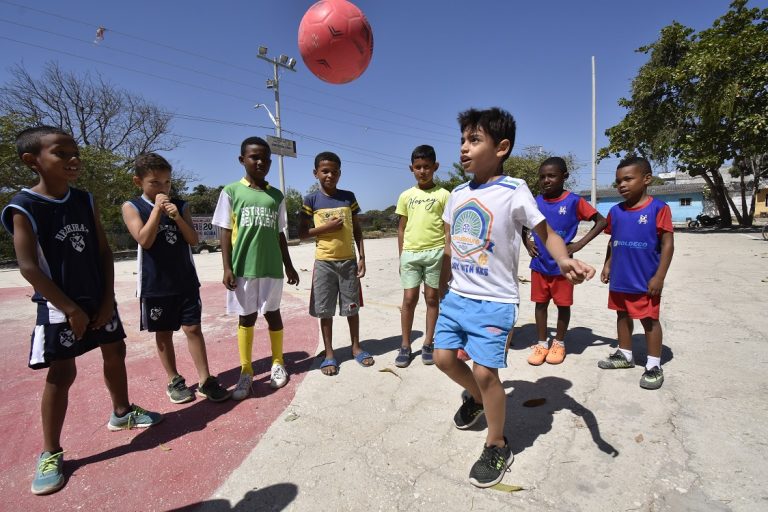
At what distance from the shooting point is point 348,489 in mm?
2166

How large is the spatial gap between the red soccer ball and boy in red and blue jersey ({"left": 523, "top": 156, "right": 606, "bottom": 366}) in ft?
7.95

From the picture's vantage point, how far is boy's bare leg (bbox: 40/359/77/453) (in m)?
2.42

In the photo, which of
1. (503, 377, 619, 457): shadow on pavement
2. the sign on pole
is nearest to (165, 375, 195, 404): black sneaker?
(503, 377, 619, 457): shadow on pavement

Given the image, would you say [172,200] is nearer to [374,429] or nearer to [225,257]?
[225,257]

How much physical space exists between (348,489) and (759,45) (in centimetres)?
2163

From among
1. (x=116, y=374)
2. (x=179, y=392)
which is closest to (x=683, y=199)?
(x=179, y=392)

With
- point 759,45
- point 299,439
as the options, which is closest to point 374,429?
point 299,439

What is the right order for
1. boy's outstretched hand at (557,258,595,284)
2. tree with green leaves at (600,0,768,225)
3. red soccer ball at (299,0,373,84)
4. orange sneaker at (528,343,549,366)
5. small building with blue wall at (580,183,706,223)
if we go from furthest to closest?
small building with blue wall at (580,183,706,223), tree with green leaves at (600,0,768,225), red soccer ball at (299,0,373,84), orange sneaker at (528,343,549,366), boy's outstretched hand at (557,258,595,284)

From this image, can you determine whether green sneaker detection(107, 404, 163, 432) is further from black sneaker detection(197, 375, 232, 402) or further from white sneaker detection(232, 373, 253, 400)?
white sneaker detection(232, 373, 253, 400)

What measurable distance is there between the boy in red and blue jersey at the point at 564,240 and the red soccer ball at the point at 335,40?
2.42 m

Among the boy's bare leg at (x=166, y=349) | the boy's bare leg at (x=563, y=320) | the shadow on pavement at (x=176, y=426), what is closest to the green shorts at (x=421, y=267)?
the boy's bare leg at (x=563, y=320)

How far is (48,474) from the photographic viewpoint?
2305 mm

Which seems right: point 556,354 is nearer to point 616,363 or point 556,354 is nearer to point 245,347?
point 616,363

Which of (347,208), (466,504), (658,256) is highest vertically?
(347,208)
